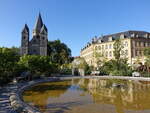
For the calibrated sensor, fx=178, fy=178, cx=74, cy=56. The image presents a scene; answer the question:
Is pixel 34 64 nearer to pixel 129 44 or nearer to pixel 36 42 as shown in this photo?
pixel 129 44

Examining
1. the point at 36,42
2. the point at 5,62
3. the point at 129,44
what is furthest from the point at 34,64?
the point at 36,42

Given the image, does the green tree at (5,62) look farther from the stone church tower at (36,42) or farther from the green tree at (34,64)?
the stone church tower at (36,42)

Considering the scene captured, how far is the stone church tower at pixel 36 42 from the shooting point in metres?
75.1

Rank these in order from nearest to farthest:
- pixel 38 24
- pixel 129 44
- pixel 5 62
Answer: pixel 5 62, pixel 129 44, pixel 38 24

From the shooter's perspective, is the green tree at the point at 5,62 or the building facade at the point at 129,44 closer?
the green tree at the point at 5,62

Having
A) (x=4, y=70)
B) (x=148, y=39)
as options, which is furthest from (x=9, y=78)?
(x=148, y=39)

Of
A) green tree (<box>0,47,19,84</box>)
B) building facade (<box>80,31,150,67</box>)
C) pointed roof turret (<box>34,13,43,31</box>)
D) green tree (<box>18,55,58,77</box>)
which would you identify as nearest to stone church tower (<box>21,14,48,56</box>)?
pointed roof turret (<box>34,13,43,31</box>)

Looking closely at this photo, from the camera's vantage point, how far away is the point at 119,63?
4600 cm

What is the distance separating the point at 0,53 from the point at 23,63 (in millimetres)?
9920

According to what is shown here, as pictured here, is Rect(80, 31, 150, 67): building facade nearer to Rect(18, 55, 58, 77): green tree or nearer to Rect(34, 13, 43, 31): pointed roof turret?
Rect(18, 55, 58, 77): green tree

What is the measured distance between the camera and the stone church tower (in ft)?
246

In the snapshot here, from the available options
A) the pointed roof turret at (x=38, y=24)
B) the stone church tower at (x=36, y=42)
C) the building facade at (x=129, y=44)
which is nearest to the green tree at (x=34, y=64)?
the building facade at (x=129, y=44)

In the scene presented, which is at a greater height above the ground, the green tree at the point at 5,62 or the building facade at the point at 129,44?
the building facade at the point at 129,44

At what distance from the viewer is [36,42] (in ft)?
253
